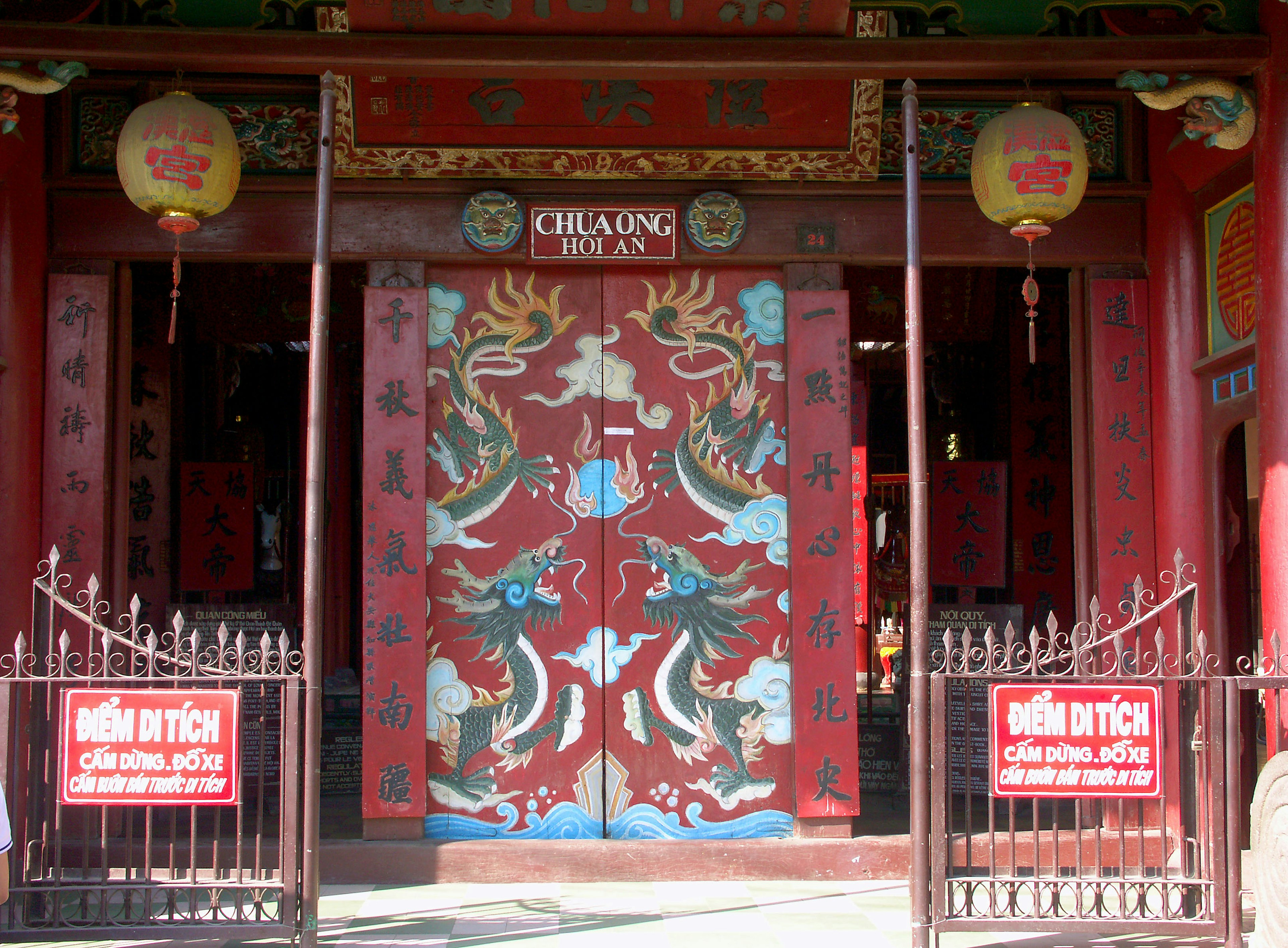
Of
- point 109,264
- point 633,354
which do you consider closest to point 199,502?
point 109,264

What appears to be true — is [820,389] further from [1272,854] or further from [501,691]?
[1272,854]

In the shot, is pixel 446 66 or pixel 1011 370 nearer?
pixel 446 66

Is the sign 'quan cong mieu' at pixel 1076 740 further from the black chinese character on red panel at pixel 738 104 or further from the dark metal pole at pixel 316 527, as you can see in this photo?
the black chinese character on red panel at pixel 738 104

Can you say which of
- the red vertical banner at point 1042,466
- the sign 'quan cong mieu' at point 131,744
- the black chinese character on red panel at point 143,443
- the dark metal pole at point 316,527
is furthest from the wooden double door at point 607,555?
the red vertical banner at point 1042,466

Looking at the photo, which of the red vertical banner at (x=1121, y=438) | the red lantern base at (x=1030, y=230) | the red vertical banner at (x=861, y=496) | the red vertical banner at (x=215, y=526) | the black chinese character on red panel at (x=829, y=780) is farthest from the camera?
the red vertical banner at (x=861, y=496)

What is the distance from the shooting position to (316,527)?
4371 millimetres

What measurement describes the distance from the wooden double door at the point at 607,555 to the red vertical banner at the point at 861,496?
2283 mm

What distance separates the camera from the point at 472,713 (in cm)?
574

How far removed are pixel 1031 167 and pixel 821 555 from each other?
6.95ft

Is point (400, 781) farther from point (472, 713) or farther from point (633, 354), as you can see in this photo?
point (633, 354)

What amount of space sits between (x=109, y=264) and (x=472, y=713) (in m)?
3.04

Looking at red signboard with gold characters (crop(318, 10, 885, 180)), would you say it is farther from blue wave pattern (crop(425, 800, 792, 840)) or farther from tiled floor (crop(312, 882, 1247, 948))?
tiled floor (crop(312, 882, 1247, 948))

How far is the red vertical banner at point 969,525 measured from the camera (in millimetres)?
7840

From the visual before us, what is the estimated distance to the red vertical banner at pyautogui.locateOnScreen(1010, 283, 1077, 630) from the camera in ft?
26.7
